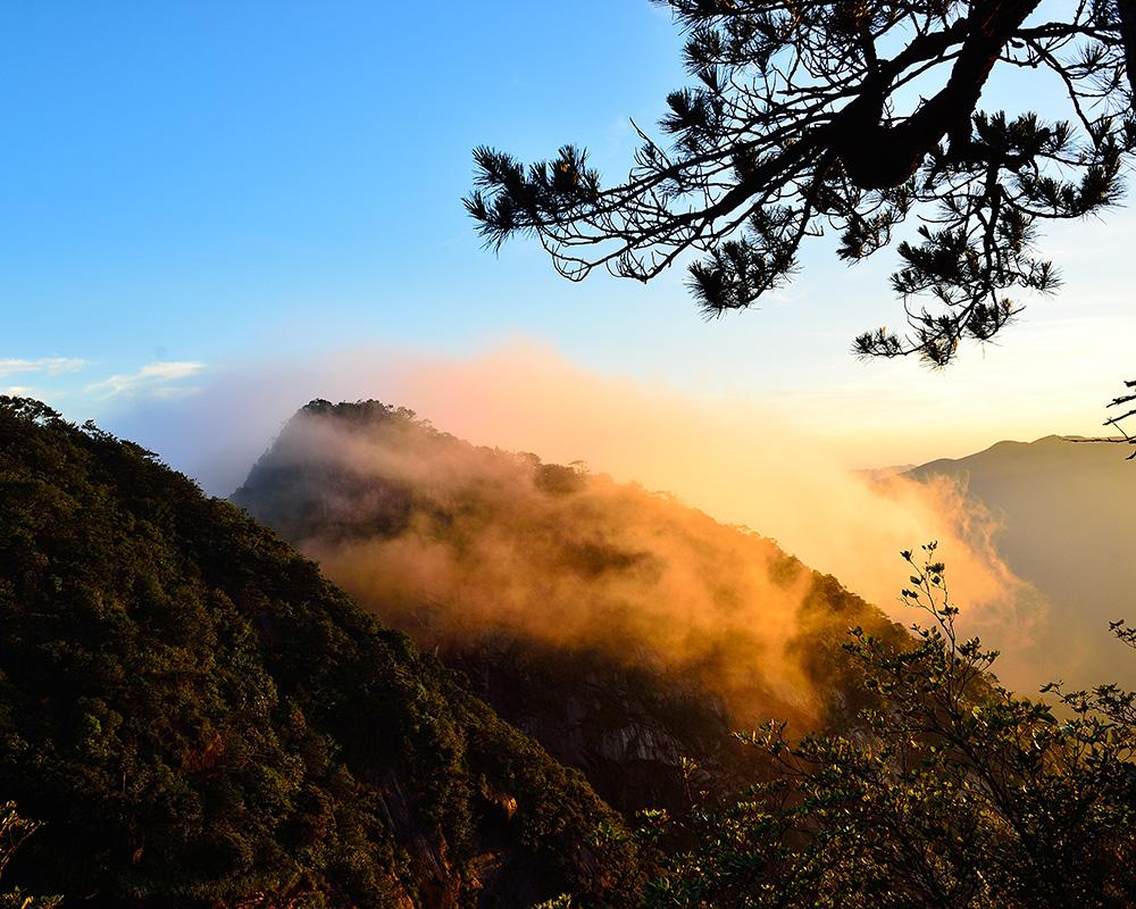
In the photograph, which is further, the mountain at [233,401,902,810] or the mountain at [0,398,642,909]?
the mountain at [233,401,902,810]

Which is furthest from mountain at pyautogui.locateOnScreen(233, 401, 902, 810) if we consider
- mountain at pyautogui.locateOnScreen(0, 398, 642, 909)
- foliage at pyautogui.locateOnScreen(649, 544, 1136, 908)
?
foliage at pyautogui.locateOnScreen(649, 544, 1136, 908)

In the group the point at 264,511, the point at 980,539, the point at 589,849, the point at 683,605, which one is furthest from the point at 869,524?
the point at 589,849

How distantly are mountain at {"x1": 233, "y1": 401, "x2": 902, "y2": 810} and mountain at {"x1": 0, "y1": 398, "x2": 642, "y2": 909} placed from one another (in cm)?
1009

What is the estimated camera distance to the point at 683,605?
4069cm

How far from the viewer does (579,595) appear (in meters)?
39.9

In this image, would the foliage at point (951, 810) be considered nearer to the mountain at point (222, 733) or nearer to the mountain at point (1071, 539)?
the mountain at point (222, 733)

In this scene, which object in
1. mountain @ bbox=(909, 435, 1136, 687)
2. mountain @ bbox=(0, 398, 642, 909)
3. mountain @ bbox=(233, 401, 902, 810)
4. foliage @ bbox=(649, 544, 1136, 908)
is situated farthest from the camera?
mountain @ bbox=(909, 435, 1136, 687)

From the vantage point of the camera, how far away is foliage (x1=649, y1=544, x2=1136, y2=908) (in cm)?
429

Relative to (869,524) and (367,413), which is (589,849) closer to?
(367,413)

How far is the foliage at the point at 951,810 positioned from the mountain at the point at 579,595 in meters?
22.3

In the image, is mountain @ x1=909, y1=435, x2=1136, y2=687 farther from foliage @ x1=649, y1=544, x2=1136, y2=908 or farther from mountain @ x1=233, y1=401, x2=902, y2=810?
foliage @ x1=649, y1=544, x2=1136, y2=908

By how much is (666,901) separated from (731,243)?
5.58 metres

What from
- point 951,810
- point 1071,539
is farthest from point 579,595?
point 1071,539

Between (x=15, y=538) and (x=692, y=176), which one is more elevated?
(x=692, y=176)
